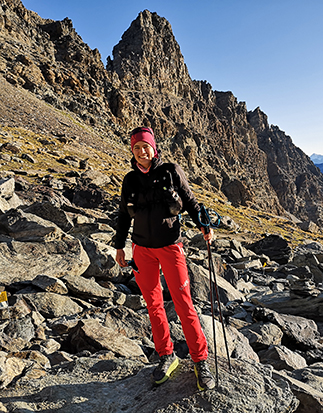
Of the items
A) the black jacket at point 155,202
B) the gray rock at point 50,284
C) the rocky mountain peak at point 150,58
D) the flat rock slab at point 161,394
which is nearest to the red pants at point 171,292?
the black jacket at point 155,202

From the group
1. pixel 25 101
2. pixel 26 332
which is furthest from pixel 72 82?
pixel 26 332

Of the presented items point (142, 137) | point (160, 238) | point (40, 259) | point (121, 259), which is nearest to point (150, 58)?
point (40, 259)

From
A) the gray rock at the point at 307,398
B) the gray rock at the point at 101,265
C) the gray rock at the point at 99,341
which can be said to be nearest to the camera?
the gray rock at the point at 307,398

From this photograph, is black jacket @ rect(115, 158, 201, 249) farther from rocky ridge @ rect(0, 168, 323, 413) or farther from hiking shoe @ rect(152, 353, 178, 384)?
rocky ridge @ rect(0, 168, 323, 413)

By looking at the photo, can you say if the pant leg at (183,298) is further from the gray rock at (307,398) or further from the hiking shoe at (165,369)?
the gray rock at (307,398)

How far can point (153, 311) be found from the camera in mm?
3510

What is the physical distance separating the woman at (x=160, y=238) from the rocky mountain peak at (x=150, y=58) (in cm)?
11375

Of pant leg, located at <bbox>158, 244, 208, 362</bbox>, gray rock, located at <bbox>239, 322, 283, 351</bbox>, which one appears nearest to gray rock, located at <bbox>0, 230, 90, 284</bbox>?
gray rock, located at <bbox>239, 322, 283, 351</bbox>

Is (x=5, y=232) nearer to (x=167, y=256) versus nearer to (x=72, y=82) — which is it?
(x=167, y=256)

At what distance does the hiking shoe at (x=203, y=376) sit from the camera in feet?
9.91

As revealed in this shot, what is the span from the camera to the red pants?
10.7ft

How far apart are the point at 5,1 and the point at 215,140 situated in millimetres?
90934

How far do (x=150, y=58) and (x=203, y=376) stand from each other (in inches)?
5280

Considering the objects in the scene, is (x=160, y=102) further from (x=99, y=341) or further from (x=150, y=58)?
(x=99, y=341)
